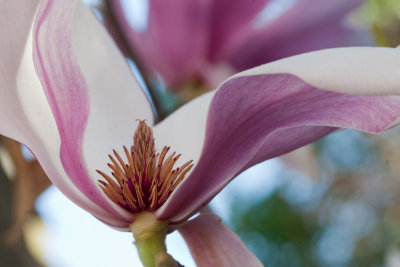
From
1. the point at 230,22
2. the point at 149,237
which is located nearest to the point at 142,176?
the point at 149,237

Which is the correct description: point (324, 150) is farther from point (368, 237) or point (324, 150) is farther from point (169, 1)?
point (169, 1)

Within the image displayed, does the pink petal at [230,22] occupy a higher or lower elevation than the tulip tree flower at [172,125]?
higher

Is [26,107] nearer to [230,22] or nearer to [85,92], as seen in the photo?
[85,92]

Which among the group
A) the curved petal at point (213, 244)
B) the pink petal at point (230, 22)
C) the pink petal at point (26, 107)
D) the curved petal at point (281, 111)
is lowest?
the curved petal at point (213, 244)

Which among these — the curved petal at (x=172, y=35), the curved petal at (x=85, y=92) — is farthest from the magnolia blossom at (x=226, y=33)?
the curved petal at (x=85, y=92)

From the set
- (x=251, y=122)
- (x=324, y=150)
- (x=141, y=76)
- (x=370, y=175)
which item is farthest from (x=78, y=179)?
(x=324, y=150)

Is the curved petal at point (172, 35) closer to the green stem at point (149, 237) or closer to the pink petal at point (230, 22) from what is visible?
the pink petal at point (230, 22)
